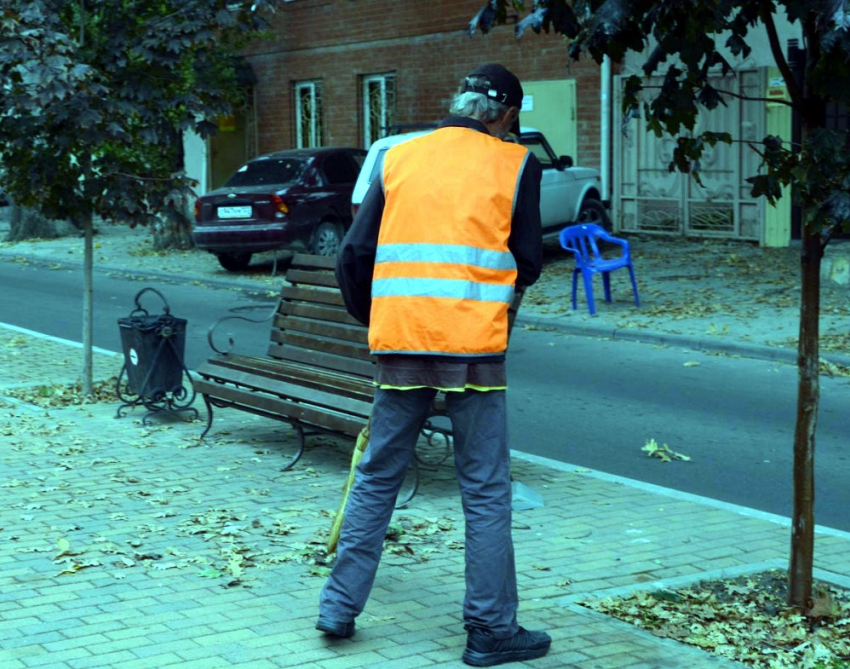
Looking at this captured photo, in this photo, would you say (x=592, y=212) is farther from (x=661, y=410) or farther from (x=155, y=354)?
(x=155, y=354)

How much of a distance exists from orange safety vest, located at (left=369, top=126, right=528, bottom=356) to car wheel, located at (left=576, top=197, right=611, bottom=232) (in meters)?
16.3

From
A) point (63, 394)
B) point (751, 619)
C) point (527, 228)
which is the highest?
point (527, 228)

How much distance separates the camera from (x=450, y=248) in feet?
14.6

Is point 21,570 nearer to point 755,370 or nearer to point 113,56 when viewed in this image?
point 113,56

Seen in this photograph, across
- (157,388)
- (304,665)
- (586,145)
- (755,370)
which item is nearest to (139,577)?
(304,665)

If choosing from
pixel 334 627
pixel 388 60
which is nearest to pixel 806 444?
pixel 334 627

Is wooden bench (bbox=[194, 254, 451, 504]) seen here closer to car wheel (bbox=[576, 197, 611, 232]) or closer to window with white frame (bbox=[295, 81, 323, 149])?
car wheel (bbox=[576, 197, 611, 232])

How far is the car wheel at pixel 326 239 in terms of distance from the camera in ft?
63.8

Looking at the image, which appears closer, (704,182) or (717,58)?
(717,58)

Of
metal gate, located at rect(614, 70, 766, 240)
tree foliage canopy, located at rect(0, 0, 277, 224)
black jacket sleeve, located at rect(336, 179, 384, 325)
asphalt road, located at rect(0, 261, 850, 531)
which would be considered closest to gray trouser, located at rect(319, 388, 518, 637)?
black jacket sleeve, located at rect(336, 179, 384, 325)

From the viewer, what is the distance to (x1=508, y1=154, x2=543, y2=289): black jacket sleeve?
4.54 meters

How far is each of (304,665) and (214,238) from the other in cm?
1552

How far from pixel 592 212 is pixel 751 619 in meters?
16.5

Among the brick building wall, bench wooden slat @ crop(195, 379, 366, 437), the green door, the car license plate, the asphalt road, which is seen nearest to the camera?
bench wooden slat @ crop(195, 379, 366, 437)
